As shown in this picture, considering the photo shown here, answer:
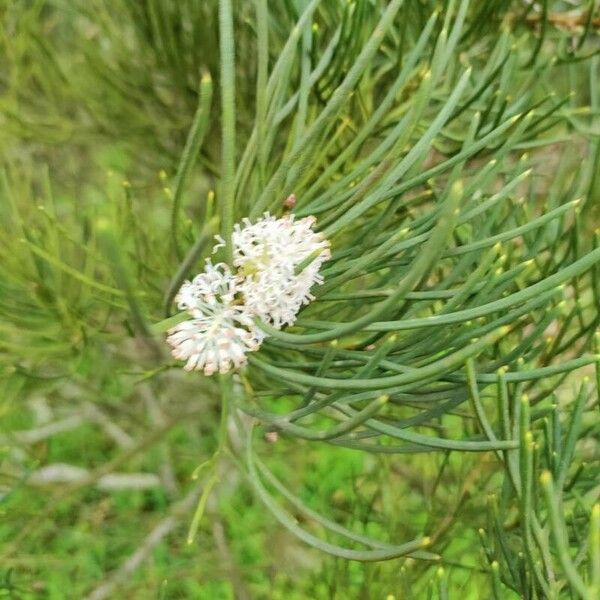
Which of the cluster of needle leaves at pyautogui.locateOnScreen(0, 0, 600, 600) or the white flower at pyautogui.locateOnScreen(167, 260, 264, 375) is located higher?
the cluster of needle leaves at pyautogui.locateOnScreen(0, 0, 600, 600)

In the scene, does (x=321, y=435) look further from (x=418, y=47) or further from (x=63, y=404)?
(x=63, y=404)

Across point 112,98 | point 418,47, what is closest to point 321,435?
point 418,47

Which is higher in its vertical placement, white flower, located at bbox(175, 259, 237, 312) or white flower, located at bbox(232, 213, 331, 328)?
white flower, located at bbox(232, 213, 331, 328)

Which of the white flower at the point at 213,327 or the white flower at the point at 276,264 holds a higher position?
the white flower at the point at 276,264
